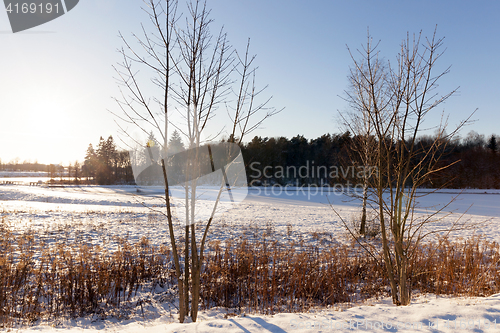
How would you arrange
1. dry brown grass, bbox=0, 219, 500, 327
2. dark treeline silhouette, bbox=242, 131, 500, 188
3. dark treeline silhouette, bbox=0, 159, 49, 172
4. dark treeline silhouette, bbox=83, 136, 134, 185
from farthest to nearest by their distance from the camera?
dark treeline silhouette, bbox=0, 159, 49, 172
dark treeline silhouette, bbox=83, 136, 134, 185
dark treeline silhouette, bbox=242, 131, 500, 188
dry brown grass, bbox=0, 219, 500, 327

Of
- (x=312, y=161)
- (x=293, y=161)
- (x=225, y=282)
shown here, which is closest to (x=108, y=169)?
(x=293, y=161)

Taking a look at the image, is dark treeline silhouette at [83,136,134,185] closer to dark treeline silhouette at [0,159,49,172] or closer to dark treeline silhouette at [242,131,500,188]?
dark treeline silhouette at [242,131,500,188]

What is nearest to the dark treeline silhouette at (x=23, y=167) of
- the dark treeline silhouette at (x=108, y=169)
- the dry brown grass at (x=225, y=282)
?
the dark treeline silhouette at (x=108, y=169)

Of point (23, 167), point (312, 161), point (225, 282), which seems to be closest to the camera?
point (225, 282)

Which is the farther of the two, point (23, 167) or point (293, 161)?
point (23, 167)

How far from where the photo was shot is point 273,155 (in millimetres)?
38656

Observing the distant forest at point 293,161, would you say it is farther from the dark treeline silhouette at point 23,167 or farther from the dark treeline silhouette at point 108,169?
the dark treeline silhouette at point 23,167

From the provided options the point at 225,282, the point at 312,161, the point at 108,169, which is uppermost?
the point at 312,161

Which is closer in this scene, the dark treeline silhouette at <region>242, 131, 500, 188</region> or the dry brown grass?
the dry brown grass

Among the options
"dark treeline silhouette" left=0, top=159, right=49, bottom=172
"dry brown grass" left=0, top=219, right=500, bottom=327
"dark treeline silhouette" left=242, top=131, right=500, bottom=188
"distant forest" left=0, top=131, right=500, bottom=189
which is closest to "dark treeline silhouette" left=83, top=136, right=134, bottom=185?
"distant forest" left=0, top=131, right=500, bottom=189

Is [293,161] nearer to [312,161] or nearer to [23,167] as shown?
[312,161]

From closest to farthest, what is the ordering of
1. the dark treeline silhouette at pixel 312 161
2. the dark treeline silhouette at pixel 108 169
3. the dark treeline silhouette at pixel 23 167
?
the dark treeline silhouette at pixel 312 161
the dark treeline silhouette at pixel 108 169
the dark treeline silhouette at pixel 23 167

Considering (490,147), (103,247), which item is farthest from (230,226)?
(490,147)

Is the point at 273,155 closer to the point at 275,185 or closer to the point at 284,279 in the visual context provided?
the point at 275,185
